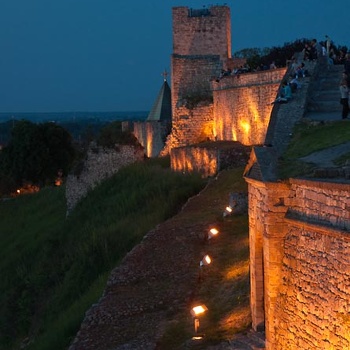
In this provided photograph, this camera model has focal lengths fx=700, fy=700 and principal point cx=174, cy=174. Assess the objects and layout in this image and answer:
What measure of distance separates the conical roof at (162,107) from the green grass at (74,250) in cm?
653

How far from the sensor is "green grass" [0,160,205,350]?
1902cm

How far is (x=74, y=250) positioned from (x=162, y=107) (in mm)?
17827

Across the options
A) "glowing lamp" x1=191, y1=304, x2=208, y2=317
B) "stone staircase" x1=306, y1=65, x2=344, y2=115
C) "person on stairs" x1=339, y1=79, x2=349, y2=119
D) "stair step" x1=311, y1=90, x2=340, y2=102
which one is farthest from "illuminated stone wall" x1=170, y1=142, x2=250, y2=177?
"glowing lamp" x1=191, y1=304, x2=208, y2=317

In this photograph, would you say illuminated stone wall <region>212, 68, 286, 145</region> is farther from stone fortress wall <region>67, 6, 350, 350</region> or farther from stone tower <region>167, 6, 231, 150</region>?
stone fortress wall <region>67, 6, 350, 350</region>

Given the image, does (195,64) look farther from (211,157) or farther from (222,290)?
(222,290)

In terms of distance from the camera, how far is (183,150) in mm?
30781

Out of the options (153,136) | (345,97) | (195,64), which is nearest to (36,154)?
(153,136)

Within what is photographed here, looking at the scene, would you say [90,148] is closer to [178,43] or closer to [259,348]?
[178,43]

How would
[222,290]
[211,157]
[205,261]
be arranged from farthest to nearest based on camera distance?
[211,157]
[205,261]
[222,290]

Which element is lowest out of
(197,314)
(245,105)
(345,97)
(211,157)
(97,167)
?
(197,314)

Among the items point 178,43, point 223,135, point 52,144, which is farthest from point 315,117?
point 52,144

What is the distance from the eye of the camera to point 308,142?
50.5ft

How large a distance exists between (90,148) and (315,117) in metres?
19.2

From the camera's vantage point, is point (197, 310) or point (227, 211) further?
point (227, 211)
